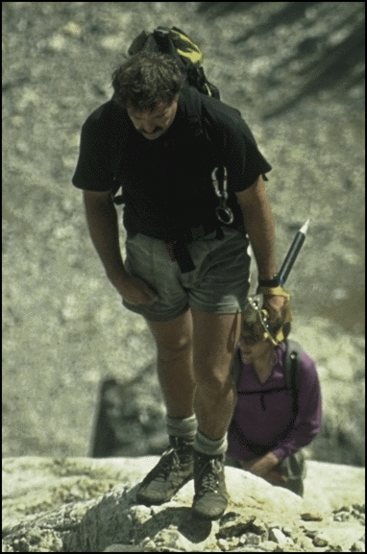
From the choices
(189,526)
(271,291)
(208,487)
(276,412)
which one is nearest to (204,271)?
(271,291)

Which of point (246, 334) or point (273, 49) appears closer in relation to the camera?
point (246, 334)

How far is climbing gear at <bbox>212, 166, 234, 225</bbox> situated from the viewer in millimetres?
5580

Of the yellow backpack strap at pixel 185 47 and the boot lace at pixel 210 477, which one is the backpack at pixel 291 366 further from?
the yellow backpack strap at pixel 185 47

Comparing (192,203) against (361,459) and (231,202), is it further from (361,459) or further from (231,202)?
(361,459)

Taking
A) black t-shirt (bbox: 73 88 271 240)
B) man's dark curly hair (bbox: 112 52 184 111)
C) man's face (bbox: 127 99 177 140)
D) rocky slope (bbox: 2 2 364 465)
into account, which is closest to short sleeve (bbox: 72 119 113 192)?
black t-shirt (bbox: 73 88 271 240)

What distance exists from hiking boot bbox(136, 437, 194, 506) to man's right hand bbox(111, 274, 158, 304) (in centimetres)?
100

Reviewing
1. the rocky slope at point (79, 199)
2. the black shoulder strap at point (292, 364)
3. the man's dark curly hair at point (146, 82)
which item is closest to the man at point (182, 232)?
the man's dark curly hair at point (146, 82)

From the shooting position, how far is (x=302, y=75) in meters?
22.1

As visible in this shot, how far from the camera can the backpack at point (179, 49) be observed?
542 centimetres

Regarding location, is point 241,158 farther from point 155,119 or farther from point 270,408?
point 270,408

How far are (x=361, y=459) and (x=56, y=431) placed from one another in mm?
5523

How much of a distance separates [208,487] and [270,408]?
3.17 feet

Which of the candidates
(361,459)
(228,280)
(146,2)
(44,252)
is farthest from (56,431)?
(146,2)

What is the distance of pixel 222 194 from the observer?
567 centimetres
